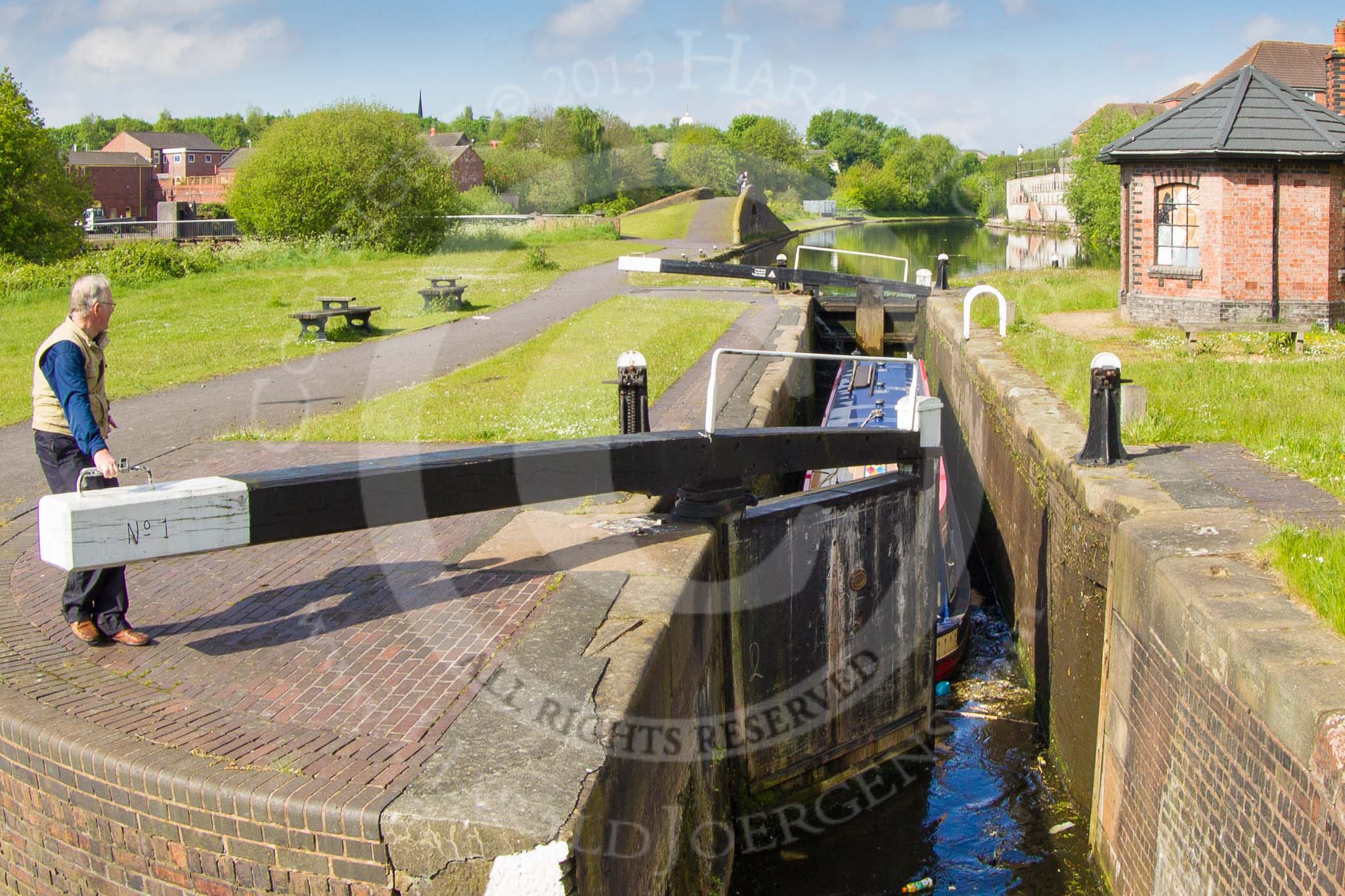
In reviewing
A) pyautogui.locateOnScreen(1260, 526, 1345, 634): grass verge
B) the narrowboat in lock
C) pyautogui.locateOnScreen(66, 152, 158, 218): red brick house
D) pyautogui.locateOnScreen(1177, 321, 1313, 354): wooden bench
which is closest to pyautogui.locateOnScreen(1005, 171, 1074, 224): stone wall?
pyautogui.locateOnScreen(1177, 321, 1313, 354): wooden bench

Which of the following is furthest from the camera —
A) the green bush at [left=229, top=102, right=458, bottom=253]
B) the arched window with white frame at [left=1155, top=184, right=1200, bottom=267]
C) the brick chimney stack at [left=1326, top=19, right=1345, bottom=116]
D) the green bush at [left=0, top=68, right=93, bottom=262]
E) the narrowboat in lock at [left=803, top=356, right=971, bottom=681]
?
the green bush at [left=0, top=68, right=93, bottom=262]

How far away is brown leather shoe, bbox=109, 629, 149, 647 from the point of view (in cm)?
452

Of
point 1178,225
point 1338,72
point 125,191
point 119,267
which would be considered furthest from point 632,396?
point 125,191

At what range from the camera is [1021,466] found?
31.3 ft

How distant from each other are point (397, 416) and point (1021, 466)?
5455mm

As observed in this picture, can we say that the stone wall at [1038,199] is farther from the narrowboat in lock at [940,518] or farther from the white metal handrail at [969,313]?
the narrowboat in lock at [940,518]

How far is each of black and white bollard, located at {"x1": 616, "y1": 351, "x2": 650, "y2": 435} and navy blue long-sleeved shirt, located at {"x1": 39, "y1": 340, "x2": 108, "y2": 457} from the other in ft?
9.85

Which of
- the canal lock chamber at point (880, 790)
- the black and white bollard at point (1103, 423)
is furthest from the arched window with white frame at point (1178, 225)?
the black and white bollard at point (1103, 423)

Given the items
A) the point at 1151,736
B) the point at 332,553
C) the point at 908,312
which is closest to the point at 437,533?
the point at 332,553

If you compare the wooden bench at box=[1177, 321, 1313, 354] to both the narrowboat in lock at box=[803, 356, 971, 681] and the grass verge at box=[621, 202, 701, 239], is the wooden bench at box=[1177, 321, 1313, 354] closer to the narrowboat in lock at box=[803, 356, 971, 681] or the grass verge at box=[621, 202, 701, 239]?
the narrowboat in lock at box=[803, 356, 971, 681]

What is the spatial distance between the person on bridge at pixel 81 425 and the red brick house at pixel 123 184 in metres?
73.9

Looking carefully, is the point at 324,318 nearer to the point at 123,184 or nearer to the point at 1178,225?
the point at 1178,225

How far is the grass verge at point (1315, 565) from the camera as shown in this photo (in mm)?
4496

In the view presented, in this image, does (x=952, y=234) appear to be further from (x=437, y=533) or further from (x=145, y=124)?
(x=145, y=124)
